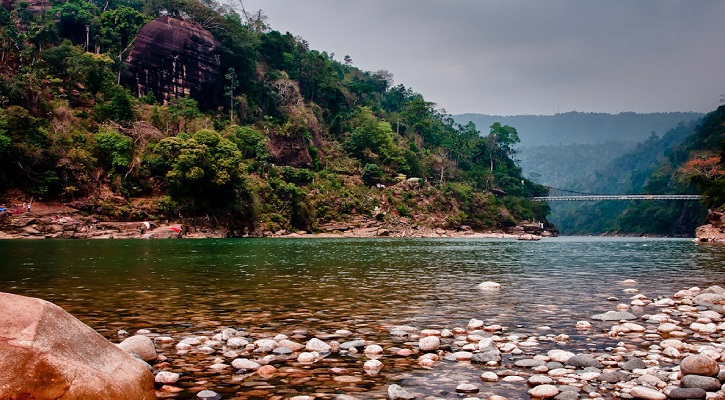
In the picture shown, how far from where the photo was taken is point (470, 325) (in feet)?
31.8

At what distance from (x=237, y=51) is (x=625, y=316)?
93561 millimetres

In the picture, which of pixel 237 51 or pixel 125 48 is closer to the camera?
pixel 125 48

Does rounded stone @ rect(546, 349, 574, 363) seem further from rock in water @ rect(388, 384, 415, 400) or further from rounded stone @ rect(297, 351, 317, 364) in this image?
rounded stone @ rect(297, 351, 317, 364)

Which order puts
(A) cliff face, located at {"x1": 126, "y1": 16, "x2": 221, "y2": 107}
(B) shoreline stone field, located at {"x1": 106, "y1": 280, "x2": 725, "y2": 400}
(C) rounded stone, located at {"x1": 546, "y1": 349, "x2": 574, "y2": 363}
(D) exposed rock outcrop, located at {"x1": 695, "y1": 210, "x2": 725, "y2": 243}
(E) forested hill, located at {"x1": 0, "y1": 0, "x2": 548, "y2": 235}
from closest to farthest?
(B) shoreline stone field, located at {"x1": 106, "y1": 280, "x2": 725, "y2": 400} → (C) rounded stone, located at {"x1": 546, "y1": 349, "x2": 574, "y2": 363} → (E) forested hill, located at {"x1": 0, "y1": 0, "x2": 548, "y2": 235} → (D) exposed rock outcrop, located at {"x1": 695, "y1": 210, "x2": 725, "y2": 243} → (A) cliff face, located at {"x1": 126, "y1": 16, "x2": 221, "y2": 107}

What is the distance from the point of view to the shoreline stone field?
587 centimetres

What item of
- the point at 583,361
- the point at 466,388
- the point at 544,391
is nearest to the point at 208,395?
the point at 466,388

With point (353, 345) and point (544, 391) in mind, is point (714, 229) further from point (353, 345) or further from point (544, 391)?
point (544, 391)

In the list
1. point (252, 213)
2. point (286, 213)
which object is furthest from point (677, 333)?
point (286, 213)

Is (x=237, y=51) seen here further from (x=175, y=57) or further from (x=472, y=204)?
(x=472, y=204)

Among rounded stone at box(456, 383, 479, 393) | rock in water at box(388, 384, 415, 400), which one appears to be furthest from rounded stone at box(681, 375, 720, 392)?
rock in water at box(388, 384, 415, 400)

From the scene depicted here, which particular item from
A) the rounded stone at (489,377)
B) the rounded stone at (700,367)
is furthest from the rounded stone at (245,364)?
the rounded stone at (700,367)

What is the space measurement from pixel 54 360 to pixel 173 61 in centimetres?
8702

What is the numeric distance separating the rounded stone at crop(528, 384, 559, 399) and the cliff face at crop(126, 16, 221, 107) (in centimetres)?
8566

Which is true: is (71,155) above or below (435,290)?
above
